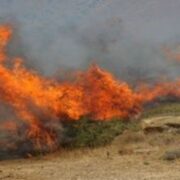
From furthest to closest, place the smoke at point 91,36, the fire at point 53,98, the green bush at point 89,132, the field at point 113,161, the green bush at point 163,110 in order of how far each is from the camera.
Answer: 1. the smoke at point 91,36
2. the green bush at point 163,110
3. the green bush at point 89,132
4. the fire at point 53,98
5. the field at point 113,161

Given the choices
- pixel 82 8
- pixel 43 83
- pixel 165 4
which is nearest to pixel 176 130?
pixel 43 83

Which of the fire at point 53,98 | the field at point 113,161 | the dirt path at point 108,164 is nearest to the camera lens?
the dirt path at point 108,164

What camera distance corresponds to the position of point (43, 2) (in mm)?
28859

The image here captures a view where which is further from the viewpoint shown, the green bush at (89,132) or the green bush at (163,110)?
the green bush at (163,110)

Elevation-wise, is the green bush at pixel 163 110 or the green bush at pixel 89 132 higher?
the green bush at pixel 163 110

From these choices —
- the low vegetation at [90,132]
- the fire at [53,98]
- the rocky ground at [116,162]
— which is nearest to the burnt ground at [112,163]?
the rocky ground at [116,162]

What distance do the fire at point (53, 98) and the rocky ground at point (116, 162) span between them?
121cm

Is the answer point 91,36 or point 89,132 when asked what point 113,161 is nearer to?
point 89,132

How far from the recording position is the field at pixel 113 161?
53.2 ft

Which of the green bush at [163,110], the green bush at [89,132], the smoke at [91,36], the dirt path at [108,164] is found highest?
the smoke at [91,36]

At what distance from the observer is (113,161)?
1831cm

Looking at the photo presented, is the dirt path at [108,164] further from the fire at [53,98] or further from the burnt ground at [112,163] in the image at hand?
the fire at [53,98]

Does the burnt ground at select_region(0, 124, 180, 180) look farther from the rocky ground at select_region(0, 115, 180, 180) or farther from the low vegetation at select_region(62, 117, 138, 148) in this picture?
the low vegetation at select_region(62, 117, 138, 148)

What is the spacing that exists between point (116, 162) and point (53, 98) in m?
4.63
